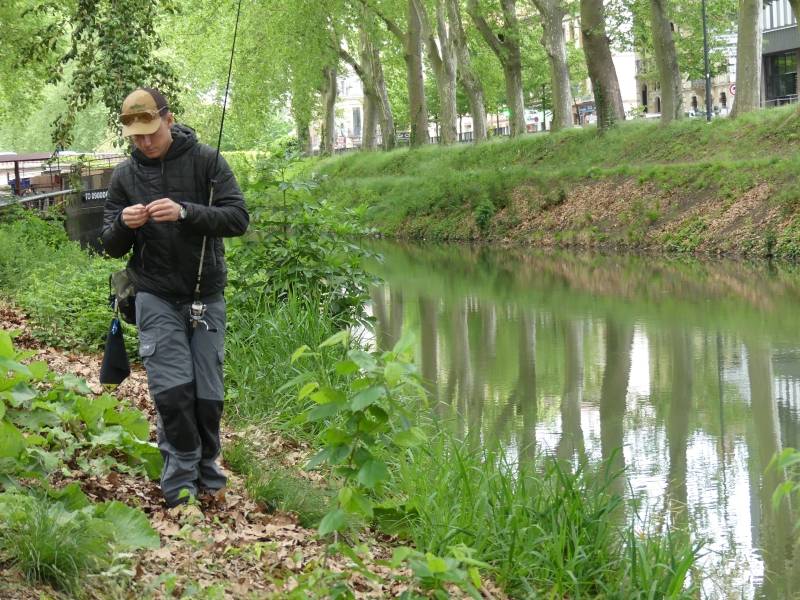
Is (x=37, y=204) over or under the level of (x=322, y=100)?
under

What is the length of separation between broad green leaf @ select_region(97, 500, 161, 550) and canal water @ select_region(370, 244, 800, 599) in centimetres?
140

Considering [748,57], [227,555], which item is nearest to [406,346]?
[227,555]

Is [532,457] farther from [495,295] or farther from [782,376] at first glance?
[495,295]

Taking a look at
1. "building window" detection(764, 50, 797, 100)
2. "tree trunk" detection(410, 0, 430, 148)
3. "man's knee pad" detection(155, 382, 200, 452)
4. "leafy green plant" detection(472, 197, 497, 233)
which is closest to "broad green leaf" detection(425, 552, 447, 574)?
"man's knee pad" detection(155, 382, 200, 452)

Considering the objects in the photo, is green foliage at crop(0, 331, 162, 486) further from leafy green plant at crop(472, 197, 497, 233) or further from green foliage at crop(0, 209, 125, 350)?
leafy green plant at crop(472, 197, 497, 233)

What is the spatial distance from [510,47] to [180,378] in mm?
39188

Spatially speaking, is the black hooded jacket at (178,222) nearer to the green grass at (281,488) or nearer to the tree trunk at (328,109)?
the green grass at (281,488)

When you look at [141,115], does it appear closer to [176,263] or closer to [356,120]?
[176,263]

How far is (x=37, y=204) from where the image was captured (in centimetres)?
3203

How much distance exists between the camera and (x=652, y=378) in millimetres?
13820

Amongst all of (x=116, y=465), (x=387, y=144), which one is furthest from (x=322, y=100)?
(x=116, y=465)

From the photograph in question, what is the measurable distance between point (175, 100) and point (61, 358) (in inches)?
327

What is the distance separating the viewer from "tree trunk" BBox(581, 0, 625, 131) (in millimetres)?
35844

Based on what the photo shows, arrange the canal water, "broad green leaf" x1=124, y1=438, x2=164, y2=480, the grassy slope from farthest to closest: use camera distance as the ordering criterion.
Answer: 1. the grassy slope
2. the canal water
3. "broad green leaf" x1=124, y1=438, x2=164, y2=480
